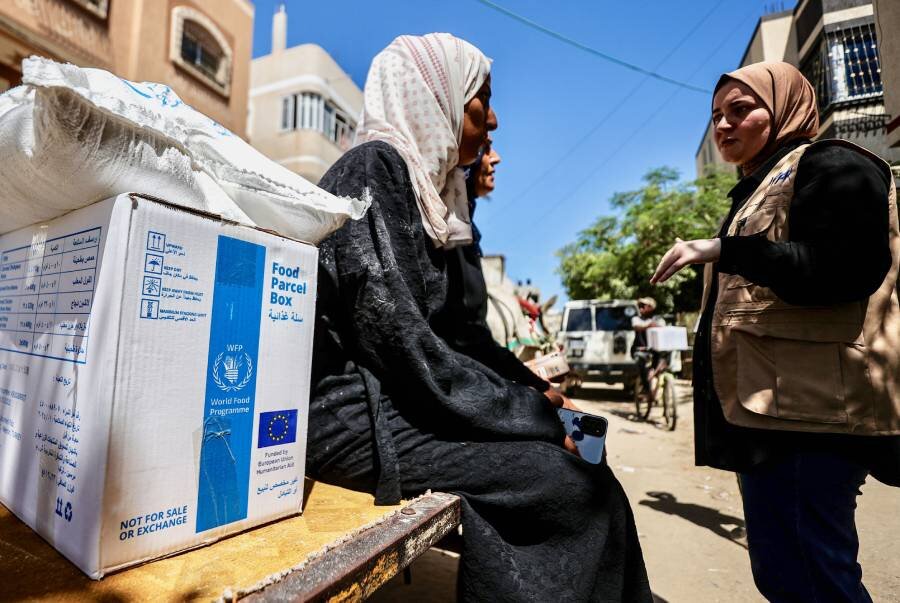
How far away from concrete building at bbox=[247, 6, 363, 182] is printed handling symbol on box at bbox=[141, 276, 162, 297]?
48.7 feet

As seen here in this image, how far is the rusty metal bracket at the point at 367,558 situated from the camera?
66 centimetres

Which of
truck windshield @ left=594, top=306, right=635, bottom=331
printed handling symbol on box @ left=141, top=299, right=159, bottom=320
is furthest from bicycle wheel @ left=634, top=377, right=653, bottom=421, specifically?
printed handling symbol on box @ left=141, top=299, right=159, bottom=320

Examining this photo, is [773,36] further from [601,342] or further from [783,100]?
[783,100]

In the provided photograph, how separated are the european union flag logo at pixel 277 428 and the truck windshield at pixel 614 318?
10.2 metres

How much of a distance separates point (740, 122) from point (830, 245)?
635 millimetres

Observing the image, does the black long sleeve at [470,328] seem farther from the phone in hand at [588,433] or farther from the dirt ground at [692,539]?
the dirt ground at [692,539]

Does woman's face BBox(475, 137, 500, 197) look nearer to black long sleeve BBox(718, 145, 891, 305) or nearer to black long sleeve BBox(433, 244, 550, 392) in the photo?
black long sleeve BBox(433, 244, 550, 392)

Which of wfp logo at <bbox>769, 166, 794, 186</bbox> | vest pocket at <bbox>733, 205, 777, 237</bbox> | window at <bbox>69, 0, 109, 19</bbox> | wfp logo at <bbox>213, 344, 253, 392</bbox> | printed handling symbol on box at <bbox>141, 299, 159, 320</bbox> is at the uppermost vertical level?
window at <bbox>69, 0, 109, 19</bbox>

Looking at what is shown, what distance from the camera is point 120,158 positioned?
706mm

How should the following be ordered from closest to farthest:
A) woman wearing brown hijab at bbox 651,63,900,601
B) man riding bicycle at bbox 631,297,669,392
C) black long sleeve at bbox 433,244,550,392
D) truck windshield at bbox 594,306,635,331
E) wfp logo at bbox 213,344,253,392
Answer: wfp logo at bbox 213,344,253,392 < woman wearing brown hijab at bbox 651,63,900,601 < black long sleeve at bbox 433,244,550,392 < man riding bicycle at bbox 631,297,669,392 < truck windshield at bbox 594,306,635,331

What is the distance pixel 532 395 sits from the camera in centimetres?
128

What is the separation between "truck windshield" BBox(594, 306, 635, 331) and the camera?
→ 1036 cm

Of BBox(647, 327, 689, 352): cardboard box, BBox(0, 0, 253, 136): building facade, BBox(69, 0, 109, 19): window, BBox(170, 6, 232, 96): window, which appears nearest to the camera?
BBox(0, 0, 253, 136): building facade

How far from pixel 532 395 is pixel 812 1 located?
16191 millimetres
